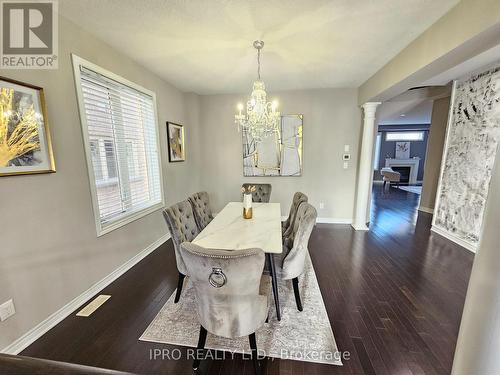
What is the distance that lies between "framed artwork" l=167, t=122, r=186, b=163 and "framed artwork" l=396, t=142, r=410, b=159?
33.7 ft

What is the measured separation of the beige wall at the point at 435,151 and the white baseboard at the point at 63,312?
20.0ft

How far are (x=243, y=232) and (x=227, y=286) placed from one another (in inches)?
33.2

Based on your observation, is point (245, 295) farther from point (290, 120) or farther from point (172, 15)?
point (290, 120)

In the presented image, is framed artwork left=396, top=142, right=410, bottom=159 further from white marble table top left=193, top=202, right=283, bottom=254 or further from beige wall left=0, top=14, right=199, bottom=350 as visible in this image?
beige wall left=0, top=14, right=199, bottom=350

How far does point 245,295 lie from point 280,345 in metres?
0.77

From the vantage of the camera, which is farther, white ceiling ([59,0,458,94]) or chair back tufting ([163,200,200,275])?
chair back tufting ([163,200,200,275])

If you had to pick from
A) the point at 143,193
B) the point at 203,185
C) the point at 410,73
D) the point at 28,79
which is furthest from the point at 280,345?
the point at 203,185

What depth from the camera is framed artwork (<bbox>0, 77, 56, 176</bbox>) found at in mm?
1481

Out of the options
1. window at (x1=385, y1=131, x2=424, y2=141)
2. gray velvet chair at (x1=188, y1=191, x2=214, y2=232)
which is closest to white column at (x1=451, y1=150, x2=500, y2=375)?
gray velvet chair at (x1=188, y1=191, x2=214, y2=232)

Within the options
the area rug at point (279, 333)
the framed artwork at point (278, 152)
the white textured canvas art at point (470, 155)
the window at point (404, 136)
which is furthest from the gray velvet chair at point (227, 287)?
the window at point (404, 136)

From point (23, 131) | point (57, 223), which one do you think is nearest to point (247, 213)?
point (57, 223)

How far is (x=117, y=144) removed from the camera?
101 inches

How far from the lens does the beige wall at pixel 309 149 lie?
4086 mm

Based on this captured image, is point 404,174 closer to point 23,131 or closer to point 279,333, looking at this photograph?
point 279,333
